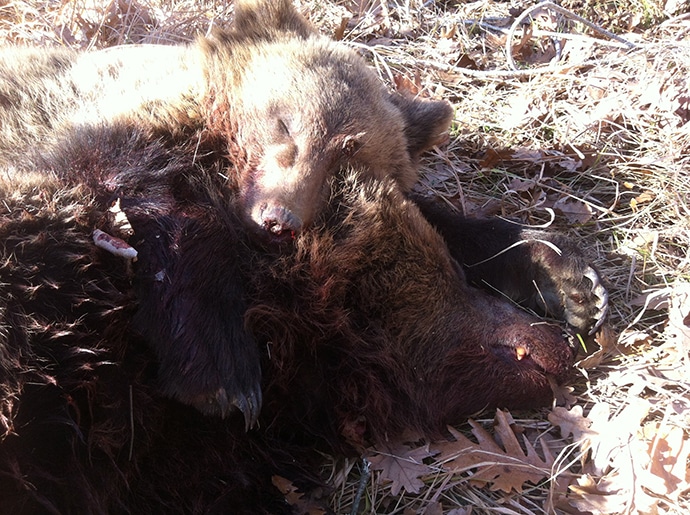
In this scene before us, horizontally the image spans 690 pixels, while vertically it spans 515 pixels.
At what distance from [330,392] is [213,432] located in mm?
535

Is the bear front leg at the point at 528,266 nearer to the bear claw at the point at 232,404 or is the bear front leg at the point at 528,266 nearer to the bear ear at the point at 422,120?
the bear ear at the point at 422,120

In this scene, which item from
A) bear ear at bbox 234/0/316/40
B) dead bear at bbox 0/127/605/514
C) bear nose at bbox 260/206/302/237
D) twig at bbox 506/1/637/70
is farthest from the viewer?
twig at bbox 506/1/637/70

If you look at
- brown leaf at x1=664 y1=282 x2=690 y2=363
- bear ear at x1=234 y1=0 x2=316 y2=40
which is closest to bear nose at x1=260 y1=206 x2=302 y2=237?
bear ear at x1=234 y1=0 x2=316 y2=40

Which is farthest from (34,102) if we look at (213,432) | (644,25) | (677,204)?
(644,25)

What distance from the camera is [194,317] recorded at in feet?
7.71

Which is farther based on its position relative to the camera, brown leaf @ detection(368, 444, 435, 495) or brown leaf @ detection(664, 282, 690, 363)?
brown leaf @ detection(664, 282, 690, 363)

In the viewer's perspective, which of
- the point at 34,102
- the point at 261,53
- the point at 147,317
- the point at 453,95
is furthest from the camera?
the point at 453,95

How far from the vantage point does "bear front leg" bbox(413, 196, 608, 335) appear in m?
3.12

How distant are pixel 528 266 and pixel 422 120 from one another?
4.23 ft

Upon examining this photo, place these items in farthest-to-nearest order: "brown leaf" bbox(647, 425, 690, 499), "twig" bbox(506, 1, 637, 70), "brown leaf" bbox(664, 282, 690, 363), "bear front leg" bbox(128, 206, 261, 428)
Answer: "twig" bbox(506, 1, 637, 70), "brown leaf" bbox(664, 282, 690, 363), "brown leaf" bbox(647, 425, 690, 499), "bear front leg" bbox(128, 206, 261, 428)

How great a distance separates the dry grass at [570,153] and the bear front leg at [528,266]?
25 cm

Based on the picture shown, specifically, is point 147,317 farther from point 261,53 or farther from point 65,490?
point 261,53

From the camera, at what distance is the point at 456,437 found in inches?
110

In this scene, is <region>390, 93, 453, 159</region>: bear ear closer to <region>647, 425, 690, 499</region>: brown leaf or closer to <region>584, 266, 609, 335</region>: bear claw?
<region>584, 266, 609, 335</region>: bear claw
